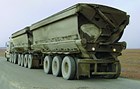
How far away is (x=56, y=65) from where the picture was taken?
17.4m

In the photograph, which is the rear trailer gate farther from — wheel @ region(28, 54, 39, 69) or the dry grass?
wheel @ region(28, 54, 39, 69)

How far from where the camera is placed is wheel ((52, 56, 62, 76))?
16.7 m

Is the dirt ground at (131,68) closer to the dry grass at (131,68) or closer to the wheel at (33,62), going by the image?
the dry grass at (131,68)

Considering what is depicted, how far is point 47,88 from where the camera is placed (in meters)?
11.9

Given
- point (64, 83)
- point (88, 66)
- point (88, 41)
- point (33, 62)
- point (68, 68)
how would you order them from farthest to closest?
1. point (33, 62)
2. point (68, 68)
3. point (88, 66)
4. point (88, 41)
5. point (64, 83)

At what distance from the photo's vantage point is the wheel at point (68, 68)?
1494cm

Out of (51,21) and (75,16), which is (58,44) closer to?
(51,21)

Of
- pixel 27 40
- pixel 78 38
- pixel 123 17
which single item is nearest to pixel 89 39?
pixel 78 38

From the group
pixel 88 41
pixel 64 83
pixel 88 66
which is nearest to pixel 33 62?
pixel 88 66

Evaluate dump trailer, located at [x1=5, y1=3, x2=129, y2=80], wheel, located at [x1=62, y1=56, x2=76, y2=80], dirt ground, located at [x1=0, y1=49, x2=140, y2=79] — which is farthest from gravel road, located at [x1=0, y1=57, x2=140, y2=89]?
dirt ground, located at [x1=0, y1=49, x2=140, y2=79]

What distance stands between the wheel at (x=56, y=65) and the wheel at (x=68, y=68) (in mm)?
771

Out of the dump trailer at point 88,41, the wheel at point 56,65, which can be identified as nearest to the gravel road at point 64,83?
the dump trailer at point 88,41

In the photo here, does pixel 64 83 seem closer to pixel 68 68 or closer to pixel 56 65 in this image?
pixel 68 68

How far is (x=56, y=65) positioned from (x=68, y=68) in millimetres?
2148
